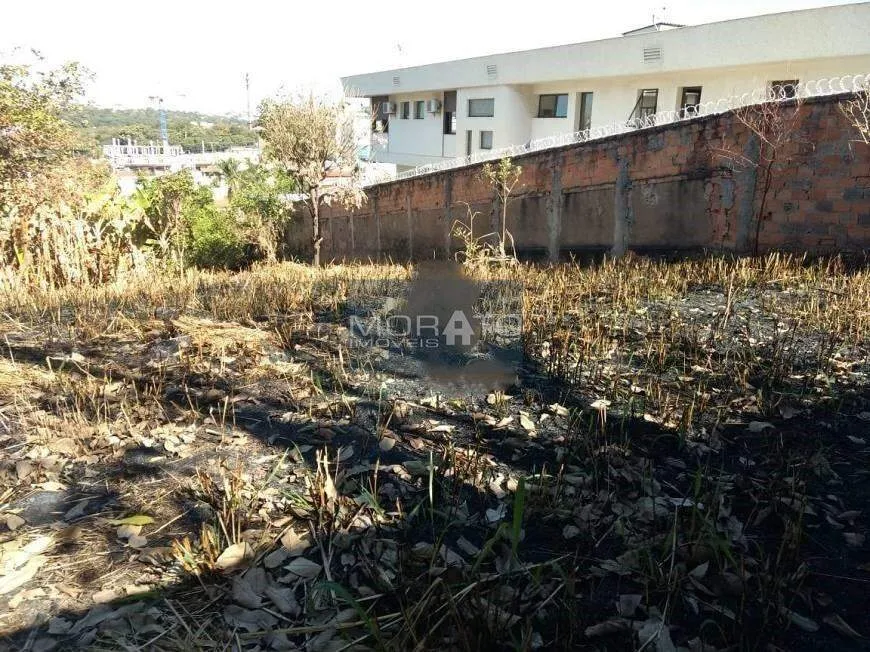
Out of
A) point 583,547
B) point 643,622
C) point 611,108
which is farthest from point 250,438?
point 611,108

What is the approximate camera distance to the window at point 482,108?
2447 cm

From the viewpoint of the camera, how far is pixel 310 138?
12359 millimetres

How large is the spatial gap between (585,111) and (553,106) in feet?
6.83

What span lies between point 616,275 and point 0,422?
5.59 metres

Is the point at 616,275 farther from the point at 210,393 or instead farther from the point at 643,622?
the point at 643,622

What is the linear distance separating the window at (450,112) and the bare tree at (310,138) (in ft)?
50.5

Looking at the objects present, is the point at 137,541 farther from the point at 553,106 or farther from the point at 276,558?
the point at 553,106

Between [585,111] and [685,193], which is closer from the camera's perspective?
[685,193]

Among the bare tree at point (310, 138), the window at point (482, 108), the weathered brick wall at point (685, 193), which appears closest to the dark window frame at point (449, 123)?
the window at point (482, 108)

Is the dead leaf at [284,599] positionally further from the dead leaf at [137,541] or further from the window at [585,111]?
the window at [585,111]

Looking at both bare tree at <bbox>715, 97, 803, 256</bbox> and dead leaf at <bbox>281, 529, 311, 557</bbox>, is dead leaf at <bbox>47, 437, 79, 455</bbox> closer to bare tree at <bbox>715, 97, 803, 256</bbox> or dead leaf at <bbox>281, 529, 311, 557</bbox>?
dead leaf at <bbox>281, 529, 311, 557</bbox>

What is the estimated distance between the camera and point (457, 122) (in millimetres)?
26625

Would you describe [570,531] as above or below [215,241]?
below

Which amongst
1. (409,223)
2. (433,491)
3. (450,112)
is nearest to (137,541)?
(433,491)
